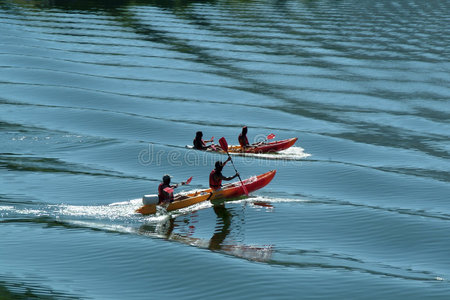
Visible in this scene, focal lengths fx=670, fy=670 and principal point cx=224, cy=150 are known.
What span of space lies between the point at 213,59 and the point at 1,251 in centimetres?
4718

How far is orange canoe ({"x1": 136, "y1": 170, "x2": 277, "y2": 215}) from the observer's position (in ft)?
95.3

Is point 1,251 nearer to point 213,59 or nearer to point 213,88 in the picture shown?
A: point 213,88

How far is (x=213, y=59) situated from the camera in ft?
228

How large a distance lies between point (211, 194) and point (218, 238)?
13.6ft

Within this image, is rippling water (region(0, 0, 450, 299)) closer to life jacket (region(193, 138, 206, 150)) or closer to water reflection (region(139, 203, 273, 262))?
water reflection (region(139, 203, 273, 262))

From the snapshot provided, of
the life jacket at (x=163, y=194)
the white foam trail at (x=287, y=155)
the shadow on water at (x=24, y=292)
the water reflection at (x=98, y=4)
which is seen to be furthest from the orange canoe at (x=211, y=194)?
the water reflection at (x=98, y=4)

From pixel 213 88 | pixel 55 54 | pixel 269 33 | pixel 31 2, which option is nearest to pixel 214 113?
pixel 213 88

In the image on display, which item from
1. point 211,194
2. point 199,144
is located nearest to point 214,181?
point 211,194

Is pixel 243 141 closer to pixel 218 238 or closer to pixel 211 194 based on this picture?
pixel 211 194

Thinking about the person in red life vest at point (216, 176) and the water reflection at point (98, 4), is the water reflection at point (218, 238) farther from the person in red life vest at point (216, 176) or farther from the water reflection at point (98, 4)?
the water reflection at point (98, 4)

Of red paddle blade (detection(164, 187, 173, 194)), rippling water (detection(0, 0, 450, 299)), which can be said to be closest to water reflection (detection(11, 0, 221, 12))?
rippling water (detection(0, 0, 450, 299))

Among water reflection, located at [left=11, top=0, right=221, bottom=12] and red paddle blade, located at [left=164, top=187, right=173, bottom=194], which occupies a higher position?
water reflection, located at [left=11, top=0, right=221, bottom=12]

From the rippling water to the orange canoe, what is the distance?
0.41 meters

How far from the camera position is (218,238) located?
27234 mm
